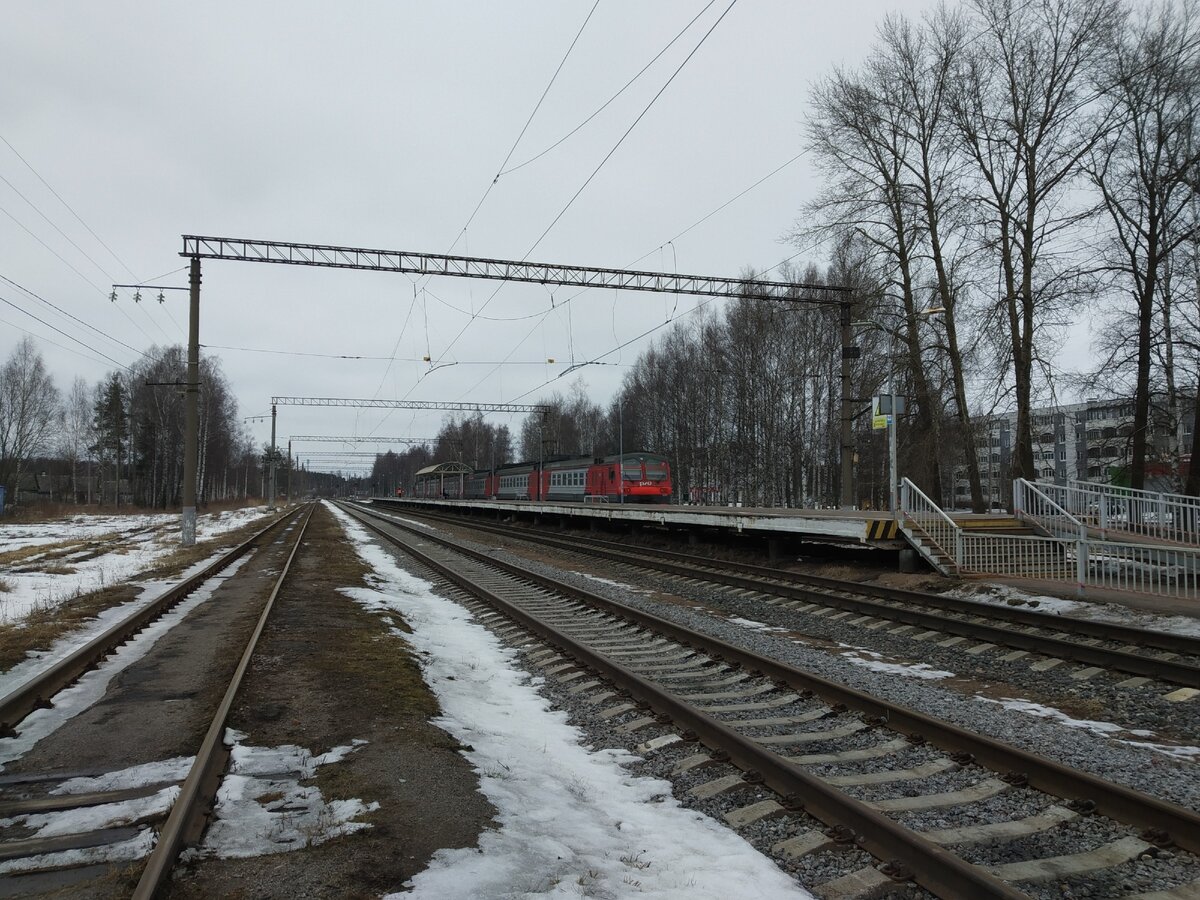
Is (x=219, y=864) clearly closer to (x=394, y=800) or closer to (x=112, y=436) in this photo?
(x=394, y=800)

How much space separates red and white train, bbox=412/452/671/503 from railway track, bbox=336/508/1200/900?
2870cm

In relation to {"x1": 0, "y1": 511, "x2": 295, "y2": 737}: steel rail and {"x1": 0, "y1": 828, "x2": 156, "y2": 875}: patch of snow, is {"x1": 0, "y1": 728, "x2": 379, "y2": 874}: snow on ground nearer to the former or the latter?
{"x1": 0, "y1": 828, "x2": 156, "y2": 875}: patch of snow

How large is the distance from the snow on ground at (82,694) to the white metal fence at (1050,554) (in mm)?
13035

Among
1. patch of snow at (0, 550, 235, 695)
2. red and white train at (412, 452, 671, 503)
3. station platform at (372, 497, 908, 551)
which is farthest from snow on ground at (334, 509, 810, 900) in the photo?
red and white train at (412, 452, 671, 503)

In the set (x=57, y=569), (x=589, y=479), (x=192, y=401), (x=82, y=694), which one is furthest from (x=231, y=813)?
(x=589, y=479)

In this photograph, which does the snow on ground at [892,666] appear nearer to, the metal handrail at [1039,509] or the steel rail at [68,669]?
the metal handrail at [1039,509]

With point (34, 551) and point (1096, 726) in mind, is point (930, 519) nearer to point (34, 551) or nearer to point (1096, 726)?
point (1096, 726)

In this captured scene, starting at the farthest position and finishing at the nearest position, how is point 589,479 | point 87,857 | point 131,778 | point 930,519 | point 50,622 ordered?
point 589,479
point 930,519
point 50,622
point 131,778
point 87,857

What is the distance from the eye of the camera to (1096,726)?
629 centimetres

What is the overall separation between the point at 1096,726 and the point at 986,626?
331cm

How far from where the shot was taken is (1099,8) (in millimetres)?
21547

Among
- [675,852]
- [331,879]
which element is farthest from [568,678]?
[331,879]

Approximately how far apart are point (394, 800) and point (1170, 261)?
26.0m

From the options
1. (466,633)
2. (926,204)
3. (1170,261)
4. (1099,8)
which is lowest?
(466,633)
